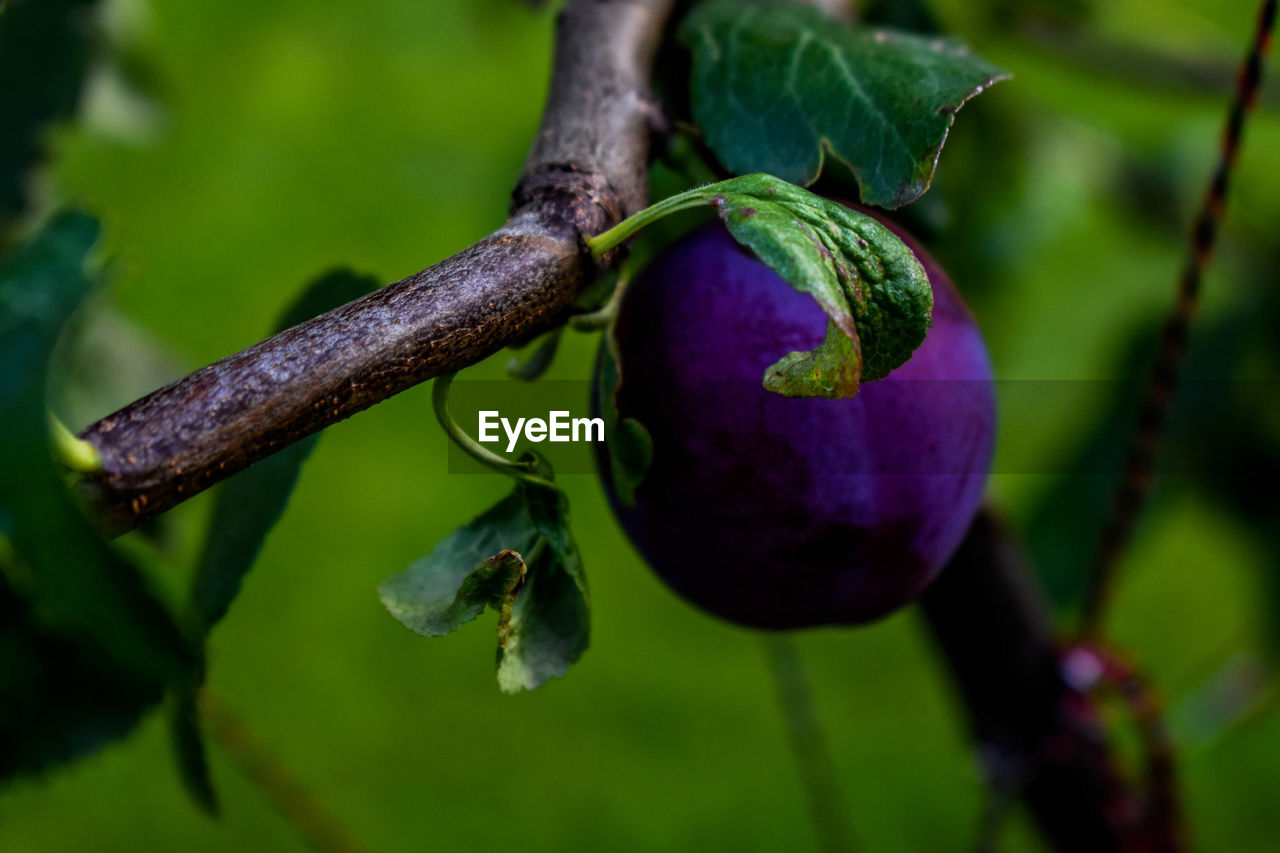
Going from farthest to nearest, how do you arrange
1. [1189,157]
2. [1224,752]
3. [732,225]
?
1. [1224,752]
2. [1189,157]
3. [732,225]

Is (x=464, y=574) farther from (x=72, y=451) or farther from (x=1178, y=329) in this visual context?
(x=1178, y=329)

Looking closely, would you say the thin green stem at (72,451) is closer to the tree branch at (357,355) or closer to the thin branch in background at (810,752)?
the tree branch at (357,355)

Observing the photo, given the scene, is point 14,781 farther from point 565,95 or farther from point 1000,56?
point 1000,56

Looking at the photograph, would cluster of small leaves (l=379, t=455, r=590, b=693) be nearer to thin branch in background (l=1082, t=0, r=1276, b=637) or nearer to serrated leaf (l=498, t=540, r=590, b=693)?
serrated leaf (l=498, t=540, r=590, b=693)

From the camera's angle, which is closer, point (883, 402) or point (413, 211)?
point (883, 402)

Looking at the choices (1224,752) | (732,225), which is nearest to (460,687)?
(1224,752)

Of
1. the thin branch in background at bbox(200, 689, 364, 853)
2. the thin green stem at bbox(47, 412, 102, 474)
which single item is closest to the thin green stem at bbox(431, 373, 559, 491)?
the thin green stem at bbox(47, 412, 102, 474)

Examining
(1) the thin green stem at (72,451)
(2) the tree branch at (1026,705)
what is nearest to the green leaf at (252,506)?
(1) the thin green stem at (72,451)
